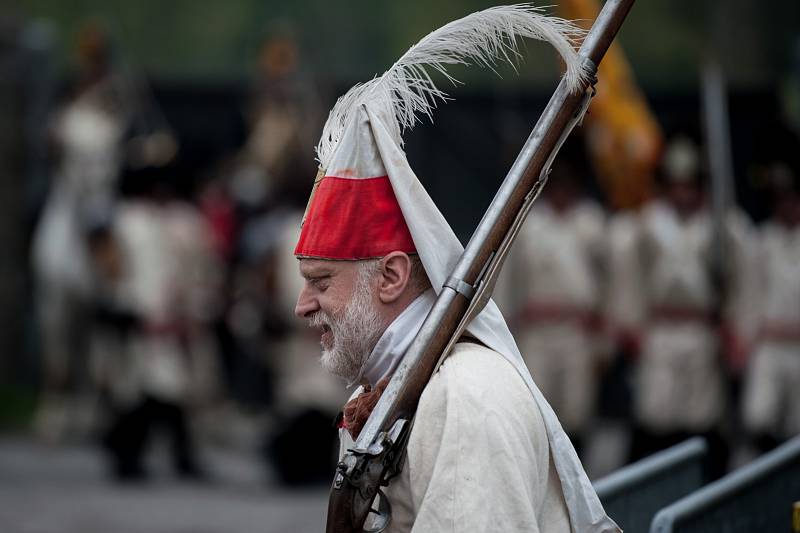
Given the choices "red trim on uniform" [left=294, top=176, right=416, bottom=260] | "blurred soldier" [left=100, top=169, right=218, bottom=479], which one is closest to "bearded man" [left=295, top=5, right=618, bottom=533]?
"red trim on uniform" [left=294, top=176, right=416, bottom=260]

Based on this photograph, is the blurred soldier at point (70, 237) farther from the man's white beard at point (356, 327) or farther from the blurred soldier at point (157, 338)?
the man's white beard at point (356, 327)

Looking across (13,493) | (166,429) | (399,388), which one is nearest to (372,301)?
(399,388)

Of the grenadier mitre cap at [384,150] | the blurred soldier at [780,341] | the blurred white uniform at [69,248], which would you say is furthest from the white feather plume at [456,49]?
the blurred white uniform at [69,248]

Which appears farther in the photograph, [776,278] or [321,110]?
[321,110]

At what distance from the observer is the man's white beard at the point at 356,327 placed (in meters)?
3.21

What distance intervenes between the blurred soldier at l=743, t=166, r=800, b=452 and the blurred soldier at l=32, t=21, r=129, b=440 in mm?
5343

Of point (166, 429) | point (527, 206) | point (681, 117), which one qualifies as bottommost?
point (166, 429)

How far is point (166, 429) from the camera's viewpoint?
1121 centimetres

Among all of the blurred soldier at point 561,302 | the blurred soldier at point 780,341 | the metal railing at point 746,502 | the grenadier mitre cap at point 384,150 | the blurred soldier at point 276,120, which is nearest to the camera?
the grenadier mitre cap at point 384,150

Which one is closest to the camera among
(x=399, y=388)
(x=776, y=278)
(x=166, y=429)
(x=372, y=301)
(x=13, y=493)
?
(x=399, y=388)

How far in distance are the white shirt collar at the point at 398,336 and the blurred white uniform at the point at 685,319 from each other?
246 inches

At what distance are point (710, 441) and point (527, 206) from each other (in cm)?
645

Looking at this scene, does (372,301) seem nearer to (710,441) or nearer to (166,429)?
(710,441)

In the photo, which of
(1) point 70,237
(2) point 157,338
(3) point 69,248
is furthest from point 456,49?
(1) point 70,237
